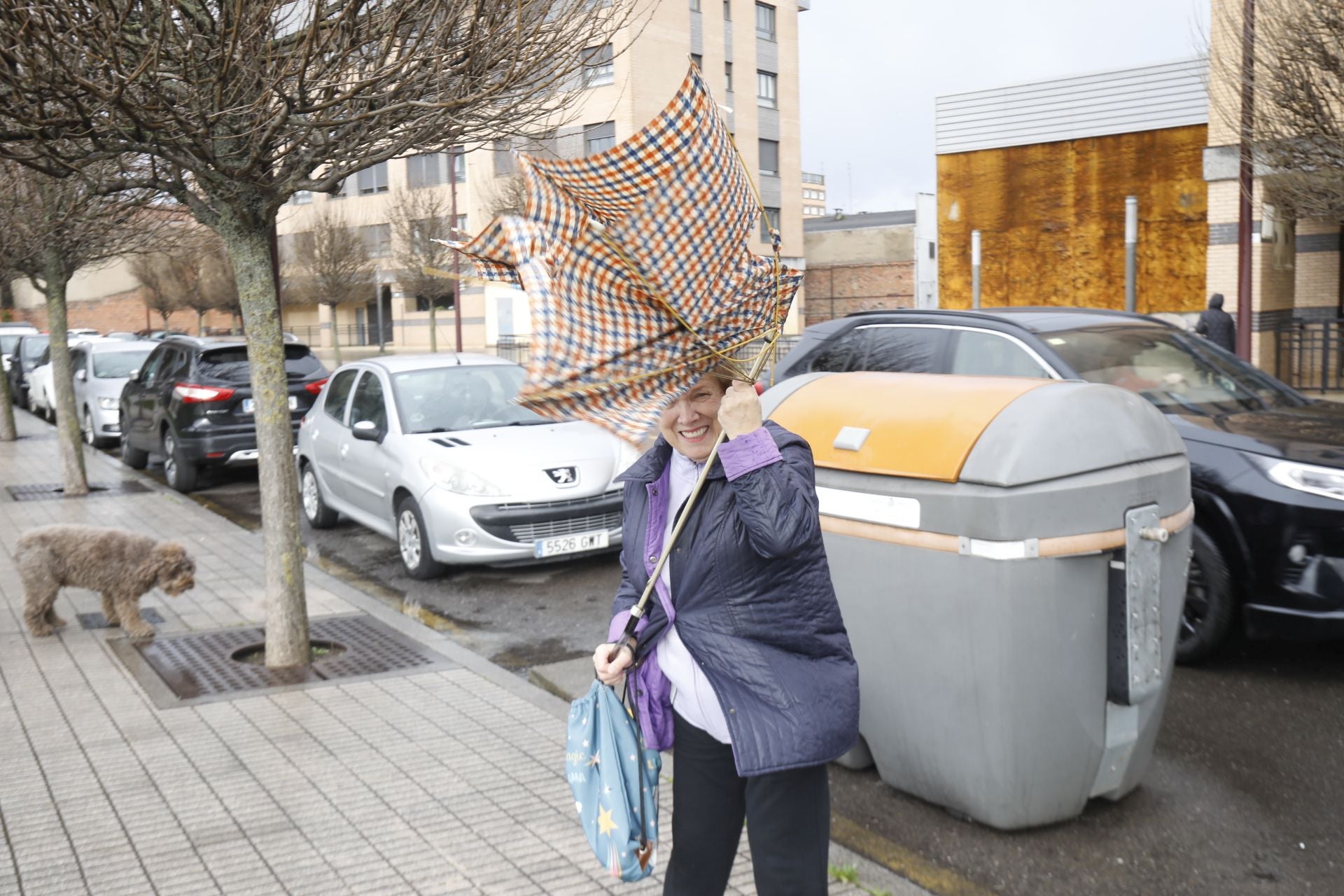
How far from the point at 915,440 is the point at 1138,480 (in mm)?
722

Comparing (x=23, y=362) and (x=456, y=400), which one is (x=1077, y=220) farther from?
(x=23, y=362)

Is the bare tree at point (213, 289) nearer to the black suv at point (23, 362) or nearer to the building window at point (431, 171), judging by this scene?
the building window at point (431, 171)

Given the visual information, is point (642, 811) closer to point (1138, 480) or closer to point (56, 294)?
point (1138, 480)

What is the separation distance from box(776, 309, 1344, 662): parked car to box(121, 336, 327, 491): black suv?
26.1 ft

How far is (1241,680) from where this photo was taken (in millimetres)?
6047

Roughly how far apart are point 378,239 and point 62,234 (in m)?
46.7

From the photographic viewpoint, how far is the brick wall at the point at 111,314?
61969 mm

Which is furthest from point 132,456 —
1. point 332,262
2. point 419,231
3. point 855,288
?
point 855,288

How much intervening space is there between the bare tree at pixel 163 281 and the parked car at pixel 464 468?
40.7 meters

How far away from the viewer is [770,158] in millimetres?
57531

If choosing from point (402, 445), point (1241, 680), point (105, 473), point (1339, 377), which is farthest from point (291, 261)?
point (1241, 680)

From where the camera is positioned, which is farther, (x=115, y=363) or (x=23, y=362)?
(x=23, y=362)

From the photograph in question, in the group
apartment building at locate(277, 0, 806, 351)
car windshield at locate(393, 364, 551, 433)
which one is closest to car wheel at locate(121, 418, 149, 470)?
car windshield at locate(393, 364, 551, 433)

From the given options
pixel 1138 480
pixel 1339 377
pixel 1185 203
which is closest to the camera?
pixel 1138 480
